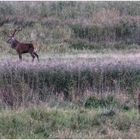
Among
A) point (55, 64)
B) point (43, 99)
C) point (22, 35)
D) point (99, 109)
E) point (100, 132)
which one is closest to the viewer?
point (100, 132)

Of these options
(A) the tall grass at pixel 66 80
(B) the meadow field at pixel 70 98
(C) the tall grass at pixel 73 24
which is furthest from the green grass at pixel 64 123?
(C) the tall grass at pixel 73 24

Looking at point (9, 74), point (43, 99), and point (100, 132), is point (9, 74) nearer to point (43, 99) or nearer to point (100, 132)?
point (43, 99)

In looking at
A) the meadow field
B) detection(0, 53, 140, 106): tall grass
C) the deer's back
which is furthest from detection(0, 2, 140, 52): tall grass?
detection(0, 53, 140, 106): tall grass

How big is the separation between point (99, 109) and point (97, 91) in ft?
4.83

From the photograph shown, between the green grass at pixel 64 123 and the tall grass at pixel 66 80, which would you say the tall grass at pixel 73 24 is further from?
the green grass at pixel 64 123

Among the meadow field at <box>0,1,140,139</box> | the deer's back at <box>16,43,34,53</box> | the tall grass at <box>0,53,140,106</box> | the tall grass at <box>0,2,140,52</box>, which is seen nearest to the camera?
the meadow field at <box>0,1,140,139</box>

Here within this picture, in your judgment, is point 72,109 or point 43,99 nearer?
point 72,109

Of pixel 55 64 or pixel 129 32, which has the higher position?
pixel 55 64

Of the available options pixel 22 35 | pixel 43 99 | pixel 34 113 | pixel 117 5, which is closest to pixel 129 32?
pixel 117 5

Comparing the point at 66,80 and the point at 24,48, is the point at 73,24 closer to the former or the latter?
the point at 24,48

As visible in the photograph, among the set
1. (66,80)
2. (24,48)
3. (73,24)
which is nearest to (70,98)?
(66,80)

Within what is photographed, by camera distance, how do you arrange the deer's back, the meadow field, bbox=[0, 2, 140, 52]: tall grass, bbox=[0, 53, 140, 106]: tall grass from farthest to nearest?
bbox=[0, 2, 140, 52]: tall grass → the deer's back → bbox=[0, 53, 140, 106]: tall grass → the meadow field

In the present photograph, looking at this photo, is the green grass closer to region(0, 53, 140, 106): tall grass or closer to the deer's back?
region(0, 53, 140, 106): tall grass

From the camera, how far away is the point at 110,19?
26.5 metres
